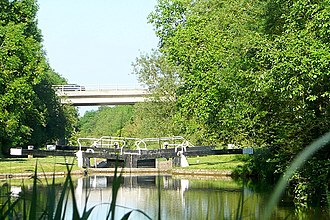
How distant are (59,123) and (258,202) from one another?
123ft

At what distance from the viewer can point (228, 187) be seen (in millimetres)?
22250

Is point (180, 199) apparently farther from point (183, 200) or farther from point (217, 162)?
point (217, 162)

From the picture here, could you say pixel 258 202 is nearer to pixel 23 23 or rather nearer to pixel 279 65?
pixel 279 65

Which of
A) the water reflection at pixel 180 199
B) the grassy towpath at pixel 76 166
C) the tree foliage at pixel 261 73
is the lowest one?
the water reflection at pixel 180 199

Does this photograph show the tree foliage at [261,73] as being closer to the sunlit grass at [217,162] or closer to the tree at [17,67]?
the sunlit grass at [217,162]

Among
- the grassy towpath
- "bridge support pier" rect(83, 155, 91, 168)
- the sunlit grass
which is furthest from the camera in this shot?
"bridge support pier" rect(83, 155, 91, 168)

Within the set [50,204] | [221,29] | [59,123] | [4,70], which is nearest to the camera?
[50,204]

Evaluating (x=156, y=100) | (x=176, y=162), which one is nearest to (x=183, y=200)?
(x=176, y=162)

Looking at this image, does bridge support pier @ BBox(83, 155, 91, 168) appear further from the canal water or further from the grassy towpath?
the canal water

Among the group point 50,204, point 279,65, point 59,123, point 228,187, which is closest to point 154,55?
point 59,123

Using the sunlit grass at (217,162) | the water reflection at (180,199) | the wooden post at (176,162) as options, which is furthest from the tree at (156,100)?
the water reflection at (180,199)

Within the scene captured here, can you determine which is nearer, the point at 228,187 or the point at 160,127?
the point at 228,187

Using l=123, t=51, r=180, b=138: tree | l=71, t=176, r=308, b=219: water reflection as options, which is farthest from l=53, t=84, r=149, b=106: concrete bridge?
l=71, t=176, r=308, b=219: water reflection

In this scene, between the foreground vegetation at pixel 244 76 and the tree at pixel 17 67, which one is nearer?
the foreground vegetation at pixel 244 76
